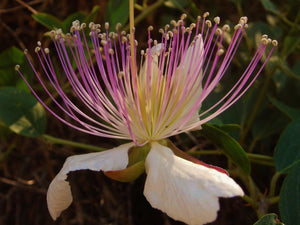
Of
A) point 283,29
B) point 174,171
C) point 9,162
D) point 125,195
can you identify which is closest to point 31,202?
point 9,162

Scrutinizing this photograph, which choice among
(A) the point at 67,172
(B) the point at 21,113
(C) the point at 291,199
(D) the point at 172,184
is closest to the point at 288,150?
(C) the point at 291,199

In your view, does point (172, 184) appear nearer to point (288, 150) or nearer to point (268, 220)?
point (268, 220)

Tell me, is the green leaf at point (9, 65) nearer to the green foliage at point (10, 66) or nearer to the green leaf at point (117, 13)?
the green foliage at point (10, 66)

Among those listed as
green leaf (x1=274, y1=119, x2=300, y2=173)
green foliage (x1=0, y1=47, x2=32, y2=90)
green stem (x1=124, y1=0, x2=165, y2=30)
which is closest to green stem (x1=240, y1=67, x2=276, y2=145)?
green leaf (x1=274, y1=119, x2=300, y2=173)

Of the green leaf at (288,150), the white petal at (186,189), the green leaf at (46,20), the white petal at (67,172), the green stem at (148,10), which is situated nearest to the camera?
the white petal at (186,189)

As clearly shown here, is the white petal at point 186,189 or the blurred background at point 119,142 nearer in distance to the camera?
the white petal at point 186,189

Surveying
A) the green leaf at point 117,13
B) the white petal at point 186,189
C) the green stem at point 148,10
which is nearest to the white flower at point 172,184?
the white petal at point 186,189

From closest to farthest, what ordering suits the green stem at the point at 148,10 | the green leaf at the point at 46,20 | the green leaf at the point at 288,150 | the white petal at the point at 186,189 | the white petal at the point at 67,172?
the white petal at the point at 186,189 < the white petal at the point at 67,172 < the green leaf at the point at 288,150 < the green leaf at the point at 46,20 < the green stem at the point at 148,10

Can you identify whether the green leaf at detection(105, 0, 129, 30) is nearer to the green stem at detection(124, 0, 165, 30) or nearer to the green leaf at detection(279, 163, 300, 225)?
the green stem at detection(124, 0, 165, 30)
